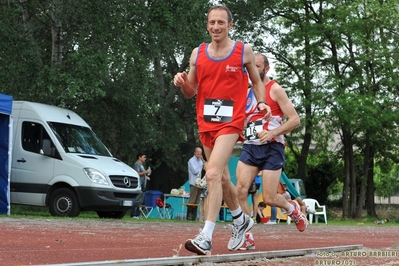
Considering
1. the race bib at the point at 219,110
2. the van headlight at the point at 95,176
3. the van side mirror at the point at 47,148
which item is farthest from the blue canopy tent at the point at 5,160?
the race bib at the point at 219,110

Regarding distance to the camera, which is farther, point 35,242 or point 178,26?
point 178,26

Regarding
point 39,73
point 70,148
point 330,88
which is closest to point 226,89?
point 70,148

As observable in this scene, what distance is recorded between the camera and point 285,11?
4019cm

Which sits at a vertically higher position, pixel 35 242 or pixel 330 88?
pixel 330 88

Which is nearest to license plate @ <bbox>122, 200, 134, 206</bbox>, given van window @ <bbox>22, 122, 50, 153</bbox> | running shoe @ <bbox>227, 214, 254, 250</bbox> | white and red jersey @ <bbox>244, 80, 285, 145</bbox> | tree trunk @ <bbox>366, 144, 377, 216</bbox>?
van window @ <bbox>22, 122, 50, 153</bbox>

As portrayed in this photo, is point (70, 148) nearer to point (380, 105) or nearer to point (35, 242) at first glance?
point (35, 242)

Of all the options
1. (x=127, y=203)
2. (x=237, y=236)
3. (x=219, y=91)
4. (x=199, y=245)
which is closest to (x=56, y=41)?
(x=127, y=203)

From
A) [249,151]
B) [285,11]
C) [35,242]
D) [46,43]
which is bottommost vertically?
[35,242]

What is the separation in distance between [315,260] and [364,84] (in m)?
31.7

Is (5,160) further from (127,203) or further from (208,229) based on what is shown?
(208,229)

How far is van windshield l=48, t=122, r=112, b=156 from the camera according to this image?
798 inches

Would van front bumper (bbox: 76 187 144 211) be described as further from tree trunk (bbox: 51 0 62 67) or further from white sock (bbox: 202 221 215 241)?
white sock (bbox: 202 221 215 241)

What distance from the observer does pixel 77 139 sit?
67.9ft

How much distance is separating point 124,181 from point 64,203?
1521 millimetres
